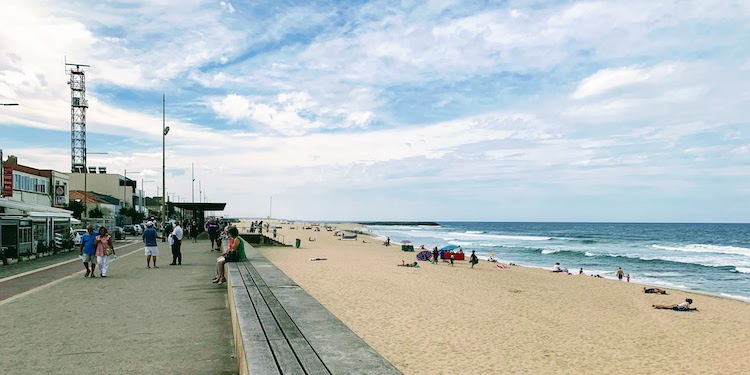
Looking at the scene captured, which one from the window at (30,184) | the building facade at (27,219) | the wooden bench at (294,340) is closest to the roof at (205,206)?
the building facade at (27,219)

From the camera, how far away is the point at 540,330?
14180 mm

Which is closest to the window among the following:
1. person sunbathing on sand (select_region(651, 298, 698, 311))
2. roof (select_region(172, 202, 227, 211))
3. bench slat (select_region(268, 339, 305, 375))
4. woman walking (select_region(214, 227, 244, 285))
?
roof (select_region(172, 202, 227, 211))

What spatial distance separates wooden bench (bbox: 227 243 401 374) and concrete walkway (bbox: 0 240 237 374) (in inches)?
24.4

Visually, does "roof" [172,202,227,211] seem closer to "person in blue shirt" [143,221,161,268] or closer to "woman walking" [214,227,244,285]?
"person in blue shirt" [143,221,161,268]

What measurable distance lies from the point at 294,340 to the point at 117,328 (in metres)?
4.19

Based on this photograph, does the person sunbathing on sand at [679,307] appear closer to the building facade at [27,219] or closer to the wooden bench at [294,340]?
the wooden bench at [294,340]

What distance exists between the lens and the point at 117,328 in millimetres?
7867

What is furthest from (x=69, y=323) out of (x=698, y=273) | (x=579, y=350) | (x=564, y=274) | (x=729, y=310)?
(x=698, y=273)

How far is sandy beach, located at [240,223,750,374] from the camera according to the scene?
10.9 metres

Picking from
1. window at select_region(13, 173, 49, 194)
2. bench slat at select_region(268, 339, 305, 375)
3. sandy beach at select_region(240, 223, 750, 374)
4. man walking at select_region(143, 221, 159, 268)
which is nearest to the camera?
bench slat at select_region(268, 339, 305, 375)

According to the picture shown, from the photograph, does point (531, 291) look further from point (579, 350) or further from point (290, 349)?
point (290, 349)

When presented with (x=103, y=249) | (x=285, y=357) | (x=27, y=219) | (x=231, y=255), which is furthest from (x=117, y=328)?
(x=27, y=219)

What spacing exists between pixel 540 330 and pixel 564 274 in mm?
20481

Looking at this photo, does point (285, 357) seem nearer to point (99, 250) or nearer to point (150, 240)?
point (99, 250)
